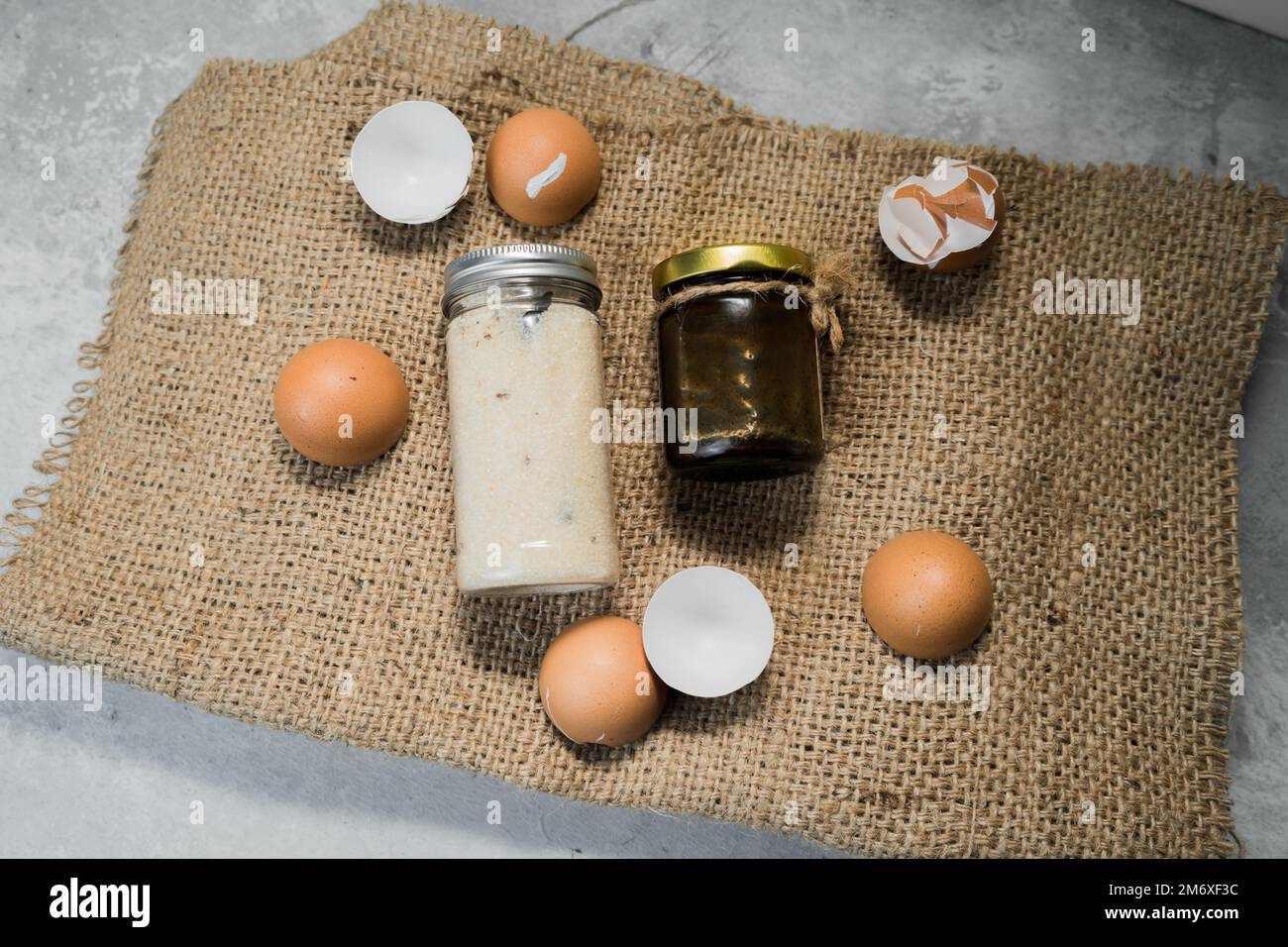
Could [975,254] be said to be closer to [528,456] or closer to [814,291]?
[814,291]

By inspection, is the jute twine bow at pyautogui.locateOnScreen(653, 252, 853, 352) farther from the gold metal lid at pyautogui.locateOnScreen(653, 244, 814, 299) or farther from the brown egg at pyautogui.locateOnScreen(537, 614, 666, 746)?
the brown egg at pyautogui.locateOnScreen(537, 614, 666, 746)

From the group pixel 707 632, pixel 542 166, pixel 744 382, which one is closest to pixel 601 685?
pixel 707 632

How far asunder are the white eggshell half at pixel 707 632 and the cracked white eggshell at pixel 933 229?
448mm

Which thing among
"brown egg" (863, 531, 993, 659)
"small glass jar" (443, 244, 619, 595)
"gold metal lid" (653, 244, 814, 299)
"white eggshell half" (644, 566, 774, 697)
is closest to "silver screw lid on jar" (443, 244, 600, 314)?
"small glass jar" (443, 244, 619, 595)

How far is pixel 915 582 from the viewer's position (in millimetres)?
1151

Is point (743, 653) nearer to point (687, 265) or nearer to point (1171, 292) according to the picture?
point (687, 265)

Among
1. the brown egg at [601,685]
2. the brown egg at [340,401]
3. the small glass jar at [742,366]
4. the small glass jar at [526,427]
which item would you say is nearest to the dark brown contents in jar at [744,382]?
the small glass jar at [742,366]

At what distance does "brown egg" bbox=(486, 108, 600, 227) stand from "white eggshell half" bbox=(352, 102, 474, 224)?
0.15 ft

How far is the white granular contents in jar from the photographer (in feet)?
3.67

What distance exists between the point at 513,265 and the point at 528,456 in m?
0.22

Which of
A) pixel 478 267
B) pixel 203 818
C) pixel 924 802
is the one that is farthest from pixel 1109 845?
pixel 203 818

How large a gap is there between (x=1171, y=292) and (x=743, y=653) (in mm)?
705

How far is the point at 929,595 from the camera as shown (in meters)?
1.14

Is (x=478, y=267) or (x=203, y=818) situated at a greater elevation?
(x=478, y=267)
